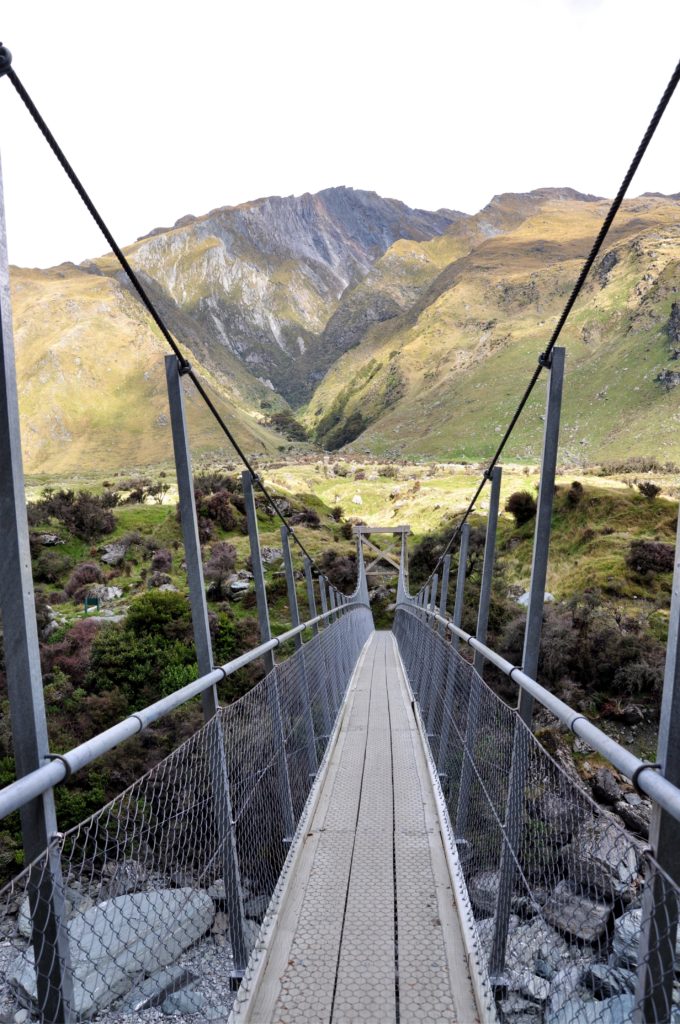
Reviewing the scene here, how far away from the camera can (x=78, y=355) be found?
84000 mm

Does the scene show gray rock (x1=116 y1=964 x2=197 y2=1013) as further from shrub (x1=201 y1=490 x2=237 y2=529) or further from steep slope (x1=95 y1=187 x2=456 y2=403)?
steep slope (x1=95 y1=187 x2=456 y2=403)

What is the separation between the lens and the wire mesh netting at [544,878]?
126 centimetres

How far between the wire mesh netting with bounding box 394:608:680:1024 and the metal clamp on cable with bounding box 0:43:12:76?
192 centimetres

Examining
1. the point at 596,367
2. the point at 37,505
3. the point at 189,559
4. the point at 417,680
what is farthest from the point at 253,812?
the point at 596,367

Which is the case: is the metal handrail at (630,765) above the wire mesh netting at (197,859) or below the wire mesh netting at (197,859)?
above

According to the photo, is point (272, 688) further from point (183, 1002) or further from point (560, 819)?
point (183, 1002)

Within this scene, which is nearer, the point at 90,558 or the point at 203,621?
the point at 203,621

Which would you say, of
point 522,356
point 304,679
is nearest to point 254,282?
point 522,356

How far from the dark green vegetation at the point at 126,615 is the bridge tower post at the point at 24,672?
7.10m

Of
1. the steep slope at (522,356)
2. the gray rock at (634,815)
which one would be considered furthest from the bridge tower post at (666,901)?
the steep slope at (522,356)

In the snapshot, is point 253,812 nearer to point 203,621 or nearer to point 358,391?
point 203,621

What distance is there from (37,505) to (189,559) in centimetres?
1928

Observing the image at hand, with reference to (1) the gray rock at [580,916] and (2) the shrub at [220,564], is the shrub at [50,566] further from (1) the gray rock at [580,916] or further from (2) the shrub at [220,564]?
(1) the gray rock at [580,916]

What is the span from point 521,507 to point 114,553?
11.5 m
